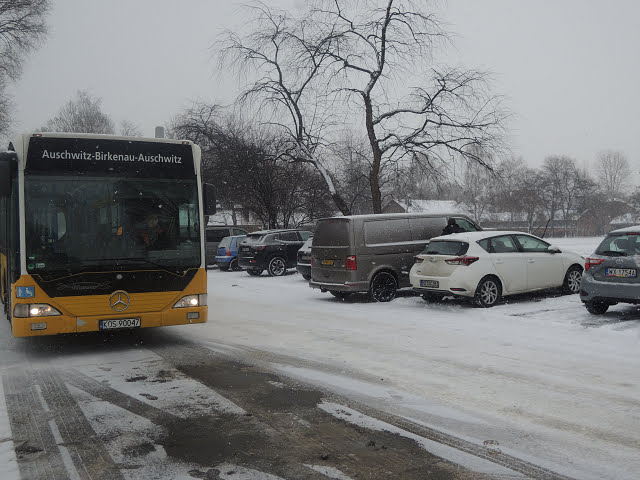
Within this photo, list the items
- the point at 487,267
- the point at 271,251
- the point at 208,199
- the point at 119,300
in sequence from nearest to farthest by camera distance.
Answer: the point at 119,300
the point at 208,199
the point at 487,267
the point at 271,251

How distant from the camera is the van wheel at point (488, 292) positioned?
11852mm

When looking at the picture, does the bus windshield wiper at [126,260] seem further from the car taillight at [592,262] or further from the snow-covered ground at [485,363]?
the car taillight at [592,262]

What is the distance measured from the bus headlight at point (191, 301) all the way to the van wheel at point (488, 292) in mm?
5962

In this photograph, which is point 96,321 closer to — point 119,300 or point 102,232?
point 119,300

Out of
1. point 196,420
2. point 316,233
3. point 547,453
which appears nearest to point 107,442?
point 196,420

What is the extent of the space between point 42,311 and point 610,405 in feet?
21.6

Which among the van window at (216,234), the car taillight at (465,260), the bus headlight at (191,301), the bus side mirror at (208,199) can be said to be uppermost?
the van window at (216,234)

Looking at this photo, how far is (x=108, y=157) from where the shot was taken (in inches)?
312

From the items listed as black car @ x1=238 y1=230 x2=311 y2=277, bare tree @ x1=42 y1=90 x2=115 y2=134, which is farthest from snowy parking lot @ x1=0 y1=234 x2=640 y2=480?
bare tree @ x1=42 y1=90 x2=115 y2=134

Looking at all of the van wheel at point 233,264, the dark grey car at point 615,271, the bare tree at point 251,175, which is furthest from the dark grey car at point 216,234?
the dark grey car at point 615,271

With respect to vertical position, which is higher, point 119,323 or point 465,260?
point 465,260

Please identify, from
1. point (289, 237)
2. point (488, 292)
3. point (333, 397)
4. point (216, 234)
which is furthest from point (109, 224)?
A: point (216, 234)

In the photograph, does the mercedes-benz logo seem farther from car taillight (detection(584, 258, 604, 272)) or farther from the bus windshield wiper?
car taillight (detection(584, 258, 604, 272))

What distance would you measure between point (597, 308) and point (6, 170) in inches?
388
